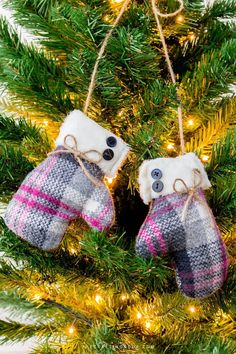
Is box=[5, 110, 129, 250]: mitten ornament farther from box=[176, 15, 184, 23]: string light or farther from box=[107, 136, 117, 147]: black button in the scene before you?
box=[176, 15, 184, 23]: string light

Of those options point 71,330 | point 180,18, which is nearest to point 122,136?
point 180,18

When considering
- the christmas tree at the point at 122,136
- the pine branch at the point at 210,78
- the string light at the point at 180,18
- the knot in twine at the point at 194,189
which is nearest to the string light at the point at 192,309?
the christmas tree at the point at 122,136

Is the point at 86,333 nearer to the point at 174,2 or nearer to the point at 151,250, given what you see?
the point at 151,250

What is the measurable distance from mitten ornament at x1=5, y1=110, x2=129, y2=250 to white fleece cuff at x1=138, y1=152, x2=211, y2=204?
3 cm

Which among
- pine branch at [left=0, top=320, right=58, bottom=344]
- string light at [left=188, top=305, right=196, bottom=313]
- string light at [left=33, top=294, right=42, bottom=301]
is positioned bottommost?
pine branch at [left=0, top=320, right=58, bottom=344]

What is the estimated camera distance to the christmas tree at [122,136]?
54 centimetres

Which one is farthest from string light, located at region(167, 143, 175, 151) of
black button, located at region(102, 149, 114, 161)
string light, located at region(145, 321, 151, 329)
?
string light, located at region(145, 321, 151, 329)

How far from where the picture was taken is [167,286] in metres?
0.65

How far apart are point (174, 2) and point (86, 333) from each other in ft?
1.45

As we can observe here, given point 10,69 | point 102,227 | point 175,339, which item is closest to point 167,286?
point 175,339

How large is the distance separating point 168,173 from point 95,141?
3.5 inches

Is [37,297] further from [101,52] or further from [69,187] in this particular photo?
[101,52]

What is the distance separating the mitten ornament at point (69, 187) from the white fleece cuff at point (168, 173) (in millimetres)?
34

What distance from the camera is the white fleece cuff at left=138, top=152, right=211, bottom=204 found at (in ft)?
1.77
